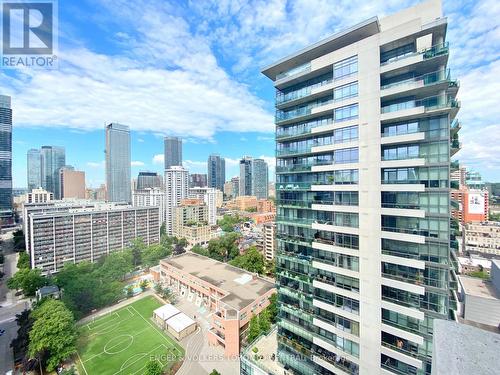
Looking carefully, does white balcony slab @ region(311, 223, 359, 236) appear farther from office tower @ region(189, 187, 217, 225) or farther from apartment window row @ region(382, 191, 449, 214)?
office tower @ region(189, 187, 217, 225)

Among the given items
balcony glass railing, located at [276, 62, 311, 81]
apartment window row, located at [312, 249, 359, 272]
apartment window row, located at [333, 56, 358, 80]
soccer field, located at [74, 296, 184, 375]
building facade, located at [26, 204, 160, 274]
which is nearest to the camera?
apartment window row, located at [333, 56, 358, 80]

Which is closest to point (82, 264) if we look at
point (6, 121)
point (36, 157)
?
point (6, 121)

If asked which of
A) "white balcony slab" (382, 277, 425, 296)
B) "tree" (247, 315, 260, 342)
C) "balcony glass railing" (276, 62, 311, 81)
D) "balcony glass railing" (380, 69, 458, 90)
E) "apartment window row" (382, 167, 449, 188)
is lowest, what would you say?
"tree" (247, 315, 260, 342)

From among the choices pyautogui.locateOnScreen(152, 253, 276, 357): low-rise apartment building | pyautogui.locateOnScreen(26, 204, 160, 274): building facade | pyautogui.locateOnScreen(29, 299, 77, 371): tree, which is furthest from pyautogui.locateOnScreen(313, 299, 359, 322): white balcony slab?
pyautogui.locateOnScreen(26, 204, 160, 274): building facade

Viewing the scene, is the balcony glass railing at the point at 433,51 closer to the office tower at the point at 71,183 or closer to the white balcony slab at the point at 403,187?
the white balcony slab at the point at 403,187

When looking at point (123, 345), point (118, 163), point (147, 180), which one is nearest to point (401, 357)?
point (123, 345)

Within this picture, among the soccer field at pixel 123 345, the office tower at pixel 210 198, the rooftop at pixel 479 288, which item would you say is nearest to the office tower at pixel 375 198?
the rooftop at pixel 479 288

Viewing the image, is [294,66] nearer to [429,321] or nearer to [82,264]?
[429,321]
